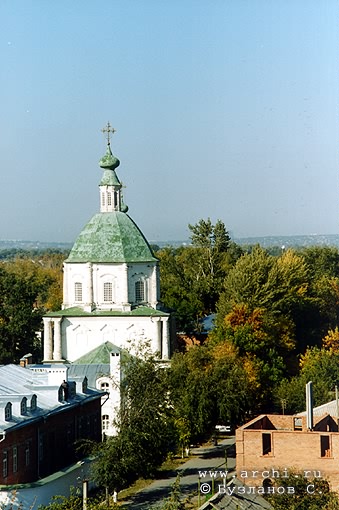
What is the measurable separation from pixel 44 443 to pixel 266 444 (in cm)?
588

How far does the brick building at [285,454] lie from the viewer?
28.2 m

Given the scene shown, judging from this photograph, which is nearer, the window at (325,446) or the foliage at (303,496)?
the foliage at (303,496)

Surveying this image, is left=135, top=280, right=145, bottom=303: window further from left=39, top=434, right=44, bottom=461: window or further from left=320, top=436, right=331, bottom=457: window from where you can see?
left=320, top=436, right=331, bottom=457: window

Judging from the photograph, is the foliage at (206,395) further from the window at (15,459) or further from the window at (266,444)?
the window at (15,459)

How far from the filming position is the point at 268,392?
42.7 meters

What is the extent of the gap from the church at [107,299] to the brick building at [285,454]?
1519 cm

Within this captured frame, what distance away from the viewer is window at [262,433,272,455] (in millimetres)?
29125

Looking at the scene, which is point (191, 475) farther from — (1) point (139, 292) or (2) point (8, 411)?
(1) point (139, 292)

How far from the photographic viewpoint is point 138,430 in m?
31.8

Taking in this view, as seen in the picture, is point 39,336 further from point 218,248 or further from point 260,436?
point 260,436

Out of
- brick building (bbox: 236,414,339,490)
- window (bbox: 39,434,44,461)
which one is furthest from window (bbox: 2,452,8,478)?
brick building (bbox: 236,414,339,490)

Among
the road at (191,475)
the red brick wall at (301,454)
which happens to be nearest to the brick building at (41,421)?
the road at (191,475)

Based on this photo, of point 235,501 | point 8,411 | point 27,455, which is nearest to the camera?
point 235,501

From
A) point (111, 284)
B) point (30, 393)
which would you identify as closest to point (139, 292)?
point (111, 284)
